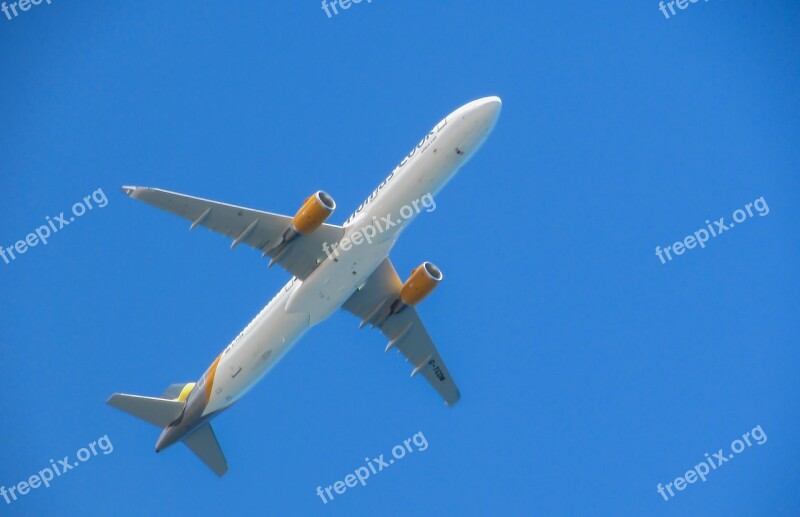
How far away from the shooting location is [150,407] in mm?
50156

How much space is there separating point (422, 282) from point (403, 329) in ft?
15.3

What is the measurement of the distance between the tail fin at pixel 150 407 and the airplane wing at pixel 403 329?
976 cm

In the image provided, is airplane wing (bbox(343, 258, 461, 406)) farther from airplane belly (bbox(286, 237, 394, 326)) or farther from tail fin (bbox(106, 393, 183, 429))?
tail fin (bbox(106, 393, 183, 429))

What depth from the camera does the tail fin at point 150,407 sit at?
49844 millimetres

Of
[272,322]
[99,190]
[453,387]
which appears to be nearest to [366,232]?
[272,322]

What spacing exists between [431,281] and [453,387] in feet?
26.1

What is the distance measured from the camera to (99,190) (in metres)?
54.9

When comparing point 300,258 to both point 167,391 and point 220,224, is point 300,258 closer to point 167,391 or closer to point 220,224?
point 220,224

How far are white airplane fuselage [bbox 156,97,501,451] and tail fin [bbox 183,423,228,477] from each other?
1.07 meters

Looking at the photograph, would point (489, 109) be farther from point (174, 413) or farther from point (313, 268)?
point (174, 413)

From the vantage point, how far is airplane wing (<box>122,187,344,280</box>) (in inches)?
1810

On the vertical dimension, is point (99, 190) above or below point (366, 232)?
above
